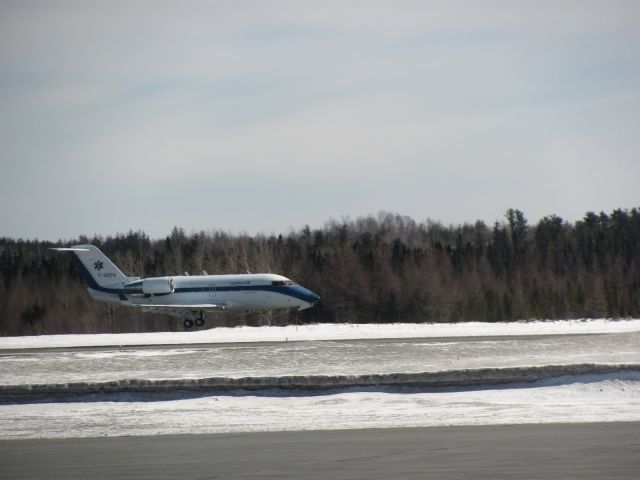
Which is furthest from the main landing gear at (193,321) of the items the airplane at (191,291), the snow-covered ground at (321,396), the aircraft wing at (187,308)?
the snow-covered ground at (321,396)

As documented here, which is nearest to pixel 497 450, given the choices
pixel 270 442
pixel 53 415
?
pixel 270 442

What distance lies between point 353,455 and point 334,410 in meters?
6.44

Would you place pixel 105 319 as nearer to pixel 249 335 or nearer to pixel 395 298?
pixel 395 298

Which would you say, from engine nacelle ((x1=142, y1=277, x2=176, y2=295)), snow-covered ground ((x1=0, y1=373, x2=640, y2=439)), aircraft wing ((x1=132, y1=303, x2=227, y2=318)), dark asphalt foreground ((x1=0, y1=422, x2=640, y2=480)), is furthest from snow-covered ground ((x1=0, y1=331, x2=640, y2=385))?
engine nacelle ((x1=142, y1=277, x2=176, y2=295))

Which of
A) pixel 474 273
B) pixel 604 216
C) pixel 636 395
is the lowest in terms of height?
pixel 636 395

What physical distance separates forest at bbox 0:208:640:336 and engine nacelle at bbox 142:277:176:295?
15.3 m

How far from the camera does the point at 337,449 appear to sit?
1425cm

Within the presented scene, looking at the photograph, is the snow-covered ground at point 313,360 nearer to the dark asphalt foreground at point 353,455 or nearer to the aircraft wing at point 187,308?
the dark asphalt foreground at point 353,455

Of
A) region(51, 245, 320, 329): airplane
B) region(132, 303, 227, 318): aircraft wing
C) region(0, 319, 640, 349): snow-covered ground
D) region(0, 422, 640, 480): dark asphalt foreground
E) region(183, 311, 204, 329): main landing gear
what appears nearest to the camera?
region(0, 422, 640, 480): dark asphalt foreground

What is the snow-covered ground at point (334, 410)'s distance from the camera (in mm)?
17797

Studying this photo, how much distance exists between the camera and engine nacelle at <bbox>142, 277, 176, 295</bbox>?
62938mm

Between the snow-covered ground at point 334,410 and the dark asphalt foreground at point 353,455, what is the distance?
1.14 meters

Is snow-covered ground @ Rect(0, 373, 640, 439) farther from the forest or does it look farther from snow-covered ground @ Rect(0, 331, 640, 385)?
the forest

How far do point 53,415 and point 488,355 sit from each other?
13447 millimetres
